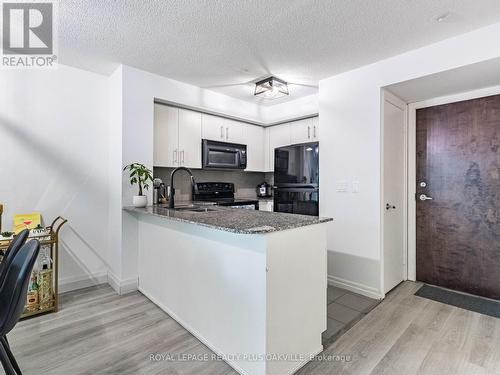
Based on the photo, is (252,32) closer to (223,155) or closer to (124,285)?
(223,155)

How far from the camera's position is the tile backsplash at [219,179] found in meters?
3.44

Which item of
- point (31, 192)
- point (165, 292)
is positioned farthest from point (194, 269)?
point (31, 192)

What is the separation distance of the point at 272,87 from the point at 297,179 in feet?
3.90

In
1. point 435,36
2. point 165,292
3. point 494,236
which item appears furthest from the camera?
point 494,236

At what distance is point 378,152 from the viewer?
8.34 ft

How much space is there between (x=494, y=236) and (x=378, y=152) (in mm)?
1425

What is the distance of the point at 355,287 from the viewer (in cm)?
270

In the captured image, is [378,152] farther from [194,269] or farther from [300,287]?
[194,269]

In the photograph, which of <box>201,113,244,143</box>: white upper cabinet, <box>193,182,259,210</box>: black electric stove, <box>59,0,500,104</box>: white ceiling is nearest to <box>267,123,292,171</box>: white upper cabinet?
<box>201,113,244,143</box>: white upper cabinet

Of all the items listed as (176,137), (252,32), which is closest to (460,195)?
(252,32)

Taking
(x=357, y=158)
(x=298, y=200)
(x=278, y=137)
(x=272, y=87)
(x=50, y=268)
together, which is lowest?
(x=50, y=268)

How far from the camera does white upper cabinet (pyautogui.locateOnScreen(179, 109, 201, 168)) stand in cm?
320

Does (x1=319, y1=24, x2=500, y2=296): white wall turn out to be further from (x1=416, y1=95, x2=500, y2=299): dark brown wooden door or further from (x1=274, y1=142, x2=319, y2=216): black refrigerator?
(x1=416, y1=95, x2=500, y2=299): dark brown wooden door

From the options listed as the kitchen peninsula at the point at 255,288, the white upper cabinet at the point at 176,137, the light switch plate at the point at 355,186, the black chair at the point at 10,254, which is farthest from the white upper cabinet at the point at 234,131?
the black chair at the point at 10,254
